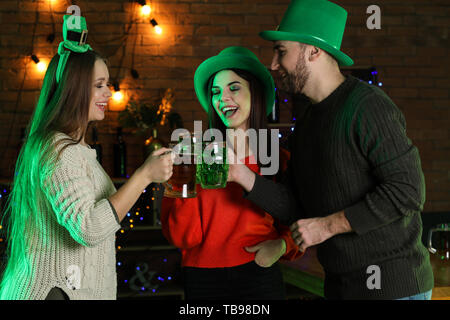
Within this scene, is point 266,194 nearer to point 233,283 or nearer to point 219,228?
point 219,228

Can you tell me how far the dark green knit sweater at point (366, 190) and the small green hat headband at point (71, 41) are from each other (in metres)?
0.75

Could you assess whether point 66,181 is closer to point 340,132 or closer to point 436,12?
point 340,132

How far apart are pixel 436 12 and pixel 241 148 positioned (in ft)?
10.3

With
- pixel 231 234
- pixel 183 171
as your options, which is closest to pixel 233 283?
pixel 231 234

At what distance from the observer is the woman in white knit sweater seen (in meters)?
1.30

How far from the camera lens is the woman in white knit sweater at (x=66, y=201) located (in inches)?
51.1

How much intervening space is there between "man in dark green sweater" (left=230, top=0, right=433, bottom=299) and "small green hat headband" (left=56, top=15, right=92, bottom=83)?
575mm

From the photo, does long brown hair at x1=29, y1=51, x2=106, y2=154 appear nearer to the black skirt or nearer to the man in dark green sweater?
the man in dark green sweater

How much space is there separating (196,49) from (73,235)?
2.83 m

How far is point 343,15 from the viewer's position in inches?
59.3

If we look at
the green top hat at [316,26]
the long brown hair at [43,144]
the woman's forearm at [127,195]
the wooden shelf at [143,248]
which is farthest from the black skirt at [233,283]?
the wooden shelf at [143,248]

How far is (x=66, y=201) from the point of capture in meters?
1.28

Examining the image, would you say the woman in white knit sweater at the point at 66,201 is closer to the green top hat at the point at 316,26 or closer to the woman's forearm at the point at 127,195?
the woman's forearm at the point at 127,195

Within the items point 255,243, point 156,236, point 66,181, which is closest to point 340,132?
point 255,243
